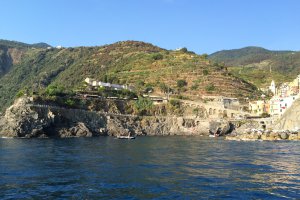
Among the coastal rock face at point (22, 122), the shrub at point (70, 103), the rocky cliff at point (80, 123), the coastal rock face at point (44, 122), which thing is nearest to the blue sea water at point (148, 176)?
the coastal rock face at point (22, 122)

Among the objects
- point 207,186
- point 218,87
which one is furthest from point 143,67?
point 207,186

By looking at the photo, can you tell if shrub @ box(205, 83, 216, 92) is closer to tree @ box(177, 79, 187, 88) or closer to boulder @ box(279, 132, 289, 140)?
tree @ box(177, 79, 187, 88)

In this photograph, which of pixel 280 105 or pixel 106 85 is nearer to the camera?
pixel 280 105

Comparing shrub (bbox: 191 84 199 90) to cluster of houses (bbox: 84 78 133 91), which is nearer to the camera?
cluster of houses (bbox: 84 78 133 91)

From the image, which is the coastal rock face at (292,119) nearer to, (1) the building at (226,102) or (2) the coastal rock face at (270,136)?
(2) the coastal rock face at (270,136)

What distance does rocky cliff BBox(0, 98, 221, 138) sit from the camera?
10538 cm

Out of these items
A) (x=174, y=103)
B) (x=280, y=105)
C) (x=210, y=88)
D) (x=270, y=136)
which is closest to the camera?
(x=270, y=136)

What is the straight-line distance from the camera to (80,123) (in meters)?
116

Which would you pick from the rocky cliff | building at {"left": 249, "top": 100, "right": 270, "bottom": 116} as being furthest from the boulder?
building at {"left": 249, "top": 100, "right": 270, "bottom": 116}

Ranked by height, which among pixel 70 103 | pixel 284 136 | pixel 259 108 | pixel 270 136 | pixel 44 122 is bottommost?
pixel 270 136

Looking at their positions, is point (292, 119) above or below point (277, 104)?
below

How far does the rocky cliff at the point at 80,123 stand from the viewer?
346ft

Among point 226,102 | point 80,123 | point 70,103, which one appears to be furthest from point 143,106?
point 226,102

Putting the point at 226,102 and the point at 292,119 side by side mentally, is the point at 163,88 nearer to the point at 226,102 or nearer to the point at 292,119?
the point at 226,102
